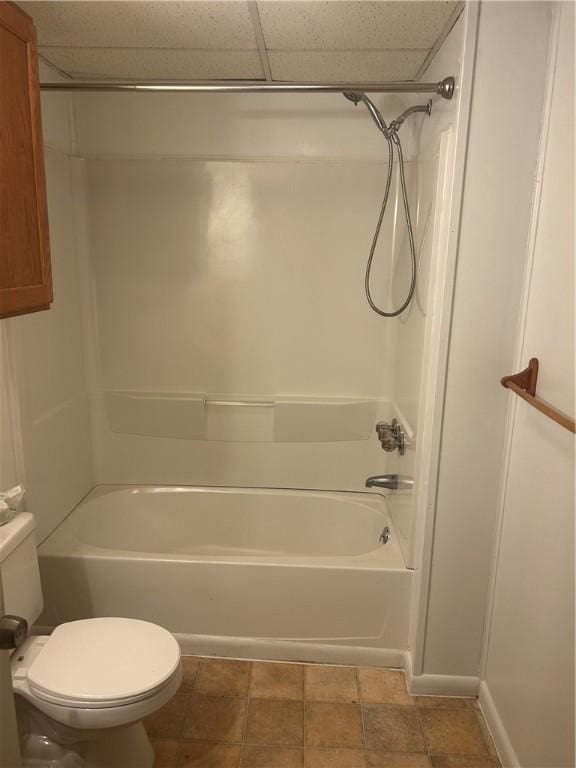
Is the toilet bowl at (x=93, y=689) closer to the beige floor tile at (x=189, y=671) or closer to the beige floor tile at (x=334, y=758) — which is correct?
the beige floor tile at (x=189, y=671)

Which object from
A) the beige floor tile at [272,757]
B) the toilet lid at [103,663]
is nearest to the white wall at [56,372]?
the toilet lid at [103,663]

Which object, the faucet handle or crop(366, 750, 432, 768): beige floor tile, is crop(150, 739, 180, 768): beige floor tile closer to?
crop(366, 750, 432, 768): beige floor tile

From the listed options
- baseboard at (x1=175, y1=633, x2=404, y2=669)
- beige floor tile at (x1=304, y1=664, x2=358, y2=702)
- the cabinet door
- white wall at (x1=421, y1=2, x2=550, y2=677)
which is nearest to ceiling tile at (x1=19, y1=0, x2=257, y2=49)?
the cabinet door

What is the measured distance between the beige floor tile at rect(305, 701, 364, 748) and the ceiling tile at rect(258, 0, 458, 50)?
221cm

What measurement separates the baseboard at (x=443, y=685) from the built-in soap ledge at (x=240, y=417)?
40.5 inches

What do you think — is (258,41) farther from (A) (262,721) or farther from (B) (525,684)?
(A) (262,721)

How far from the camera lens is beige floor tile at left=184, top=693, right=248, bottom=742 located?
177cm

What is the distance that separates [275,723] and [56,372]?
156cm

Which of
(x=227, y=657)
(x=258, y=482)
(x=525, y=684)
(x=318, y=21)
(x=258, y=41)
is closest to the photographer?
(x=525, y=684)

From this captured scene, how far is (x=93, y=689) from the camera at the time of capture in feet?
4.64

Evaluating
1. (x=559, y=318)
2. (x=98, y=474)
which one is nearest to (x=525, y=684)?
(x=559, y=318)

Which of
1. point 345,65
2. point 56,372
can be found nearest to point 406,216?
point 345,65

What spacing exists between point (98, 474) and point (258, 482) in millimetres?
787

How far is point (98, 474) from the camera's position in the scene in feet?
8.77
